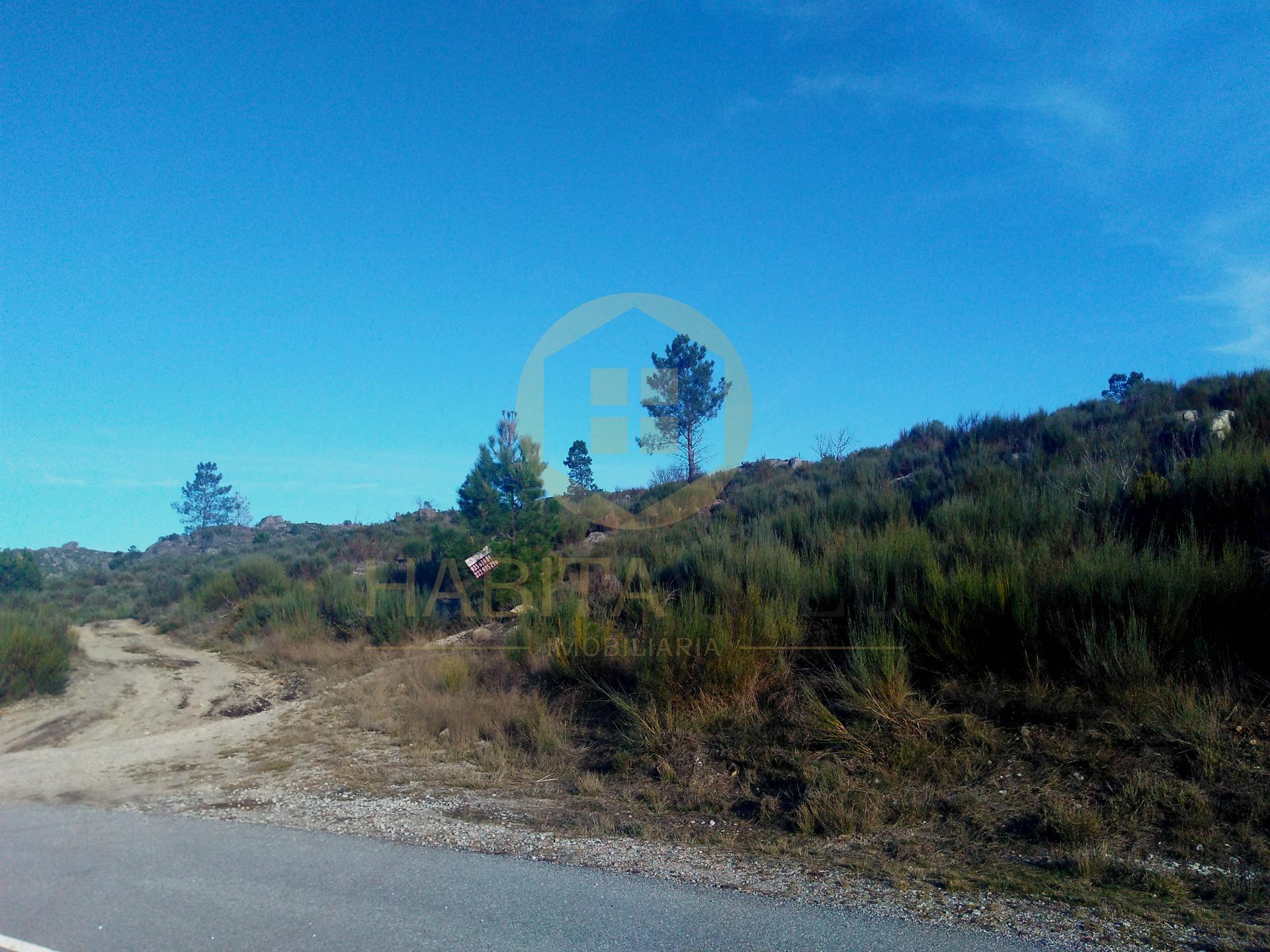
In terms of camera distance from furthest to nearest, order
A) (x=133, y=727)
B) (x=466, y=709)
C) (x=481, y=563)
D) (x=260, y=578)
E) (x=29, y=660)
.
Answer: (x=260, y=578)
(x=481, y=563)
(x=29, y=660)
(x=133, y=727)
(x=466, y=709)

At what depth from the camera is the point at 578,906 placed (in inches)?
181

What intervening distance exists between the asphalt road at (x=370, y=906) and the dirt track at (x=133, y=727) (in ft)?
9.33

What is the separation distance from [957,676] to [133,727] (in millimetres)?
11796

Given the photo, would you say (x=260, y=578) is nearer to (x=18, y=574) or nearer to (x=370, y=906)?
(x=18, y=574)

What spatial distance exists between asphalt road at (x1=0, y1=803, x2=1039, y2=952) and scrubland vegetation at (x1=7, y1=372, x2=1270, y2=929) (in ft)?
3.86

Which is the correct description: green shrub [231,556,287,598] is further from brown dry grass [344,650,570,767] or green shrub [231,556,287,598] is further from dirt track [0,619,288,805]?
brown dry grass [344,650,570,767]

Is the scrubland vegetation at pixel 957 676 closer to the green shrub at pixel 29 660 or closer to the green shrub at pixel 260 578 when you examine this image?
the green shrub at pixel 29 660

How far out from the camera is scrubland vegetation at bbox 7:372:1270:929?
539cm

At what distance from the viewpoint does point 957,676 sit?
7.52 metres

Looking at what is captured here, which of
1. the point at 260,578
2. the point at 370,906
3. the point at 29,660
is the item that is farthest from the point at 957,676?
the point at 260,578

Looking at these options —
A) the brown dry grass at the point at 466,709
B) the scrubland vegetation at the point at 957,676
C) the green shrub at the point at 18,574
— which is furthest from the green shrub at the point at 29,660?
the green shrub at the point at 18,574

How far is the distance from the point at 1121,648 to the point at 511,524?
42.4 feet

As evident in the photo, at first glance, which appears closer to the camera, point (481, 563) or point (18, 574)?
point (481, 563)

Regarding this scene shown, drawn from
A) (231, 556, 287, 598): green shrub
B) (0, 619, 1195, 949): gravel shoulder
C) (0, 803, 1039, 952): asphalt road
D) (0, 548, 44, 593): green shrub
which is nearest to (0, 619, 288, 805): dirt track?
Answer: (0, 619, 1195, 949): gravel shoulder
